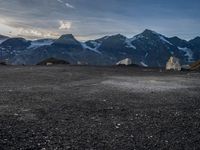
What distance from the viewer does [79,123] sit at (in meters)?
15.3

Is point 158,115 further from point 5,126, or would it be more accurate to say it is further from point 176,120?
point 5,126

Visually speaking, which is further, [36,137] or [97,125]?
[97,125]

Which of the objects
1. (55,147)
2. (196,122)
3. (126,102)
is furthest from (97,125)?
(126,102)

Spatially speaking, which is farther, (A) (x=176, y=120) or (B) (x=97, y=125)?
(A) (x=176, y=120)

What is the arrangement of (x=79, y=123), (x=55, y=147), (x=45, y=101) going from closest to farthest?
1. (x=55, y=147)
2. (x=79, y=123)
3. (x=45, y=101)

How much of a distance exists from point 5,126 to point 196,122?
8395 mm

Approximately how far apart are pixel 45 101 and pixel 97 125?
656cm

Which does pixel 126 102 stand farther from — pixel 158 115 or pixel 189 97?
pixel 189 97

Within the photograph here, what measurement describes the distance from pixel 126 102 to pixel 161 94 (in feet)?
16.9

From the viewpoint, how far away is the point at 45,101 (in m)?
20.8

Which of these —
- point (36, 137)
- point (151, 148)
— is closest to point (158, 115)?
point (151, 148)

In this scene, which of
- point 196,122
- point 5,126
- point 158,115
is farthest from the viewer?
point 158,115

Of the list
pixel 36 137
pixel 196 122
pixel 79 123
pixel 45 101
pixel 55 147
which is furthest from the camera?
pixel 45 101

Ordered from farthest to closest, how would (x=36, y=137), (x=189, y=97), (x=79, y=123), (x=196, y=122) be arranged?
(x=189, y=97) → (x=196, y=122) → (x=79, y=123) → (x=36, y=137)
